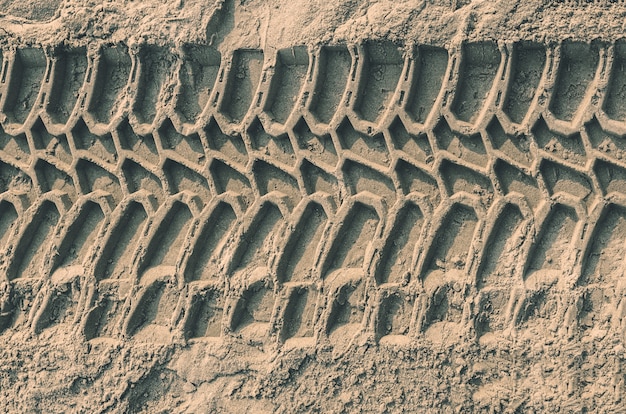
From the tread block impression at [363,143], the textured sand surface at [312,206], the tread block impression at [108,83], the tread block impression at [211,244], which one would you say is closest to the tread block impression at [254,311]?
the textured sand surface at [312,206]

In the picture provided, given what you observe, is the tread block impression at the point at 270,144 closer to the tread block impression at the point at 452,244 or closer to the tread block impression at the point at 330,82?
the tread block impression at the point at 330,82

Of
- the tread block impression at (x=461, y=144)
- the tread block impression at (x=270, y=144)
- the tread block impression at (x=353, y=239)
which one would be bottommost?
the tread block impression at (x=353, y=239)

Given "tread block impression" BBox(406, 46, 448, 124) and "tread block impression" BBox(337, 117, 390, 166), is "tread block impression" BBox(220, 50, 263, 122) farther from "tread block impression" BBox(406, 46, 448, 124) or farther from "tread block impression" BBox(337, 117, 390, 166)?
"tread block impression" BBox(406, 46, 448, 124)

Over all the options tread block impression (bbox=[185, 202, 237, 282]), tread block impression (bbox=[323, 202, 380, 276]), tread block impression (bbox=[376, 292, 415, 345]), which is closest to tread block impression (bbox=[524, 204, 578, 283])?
tread block impression (bbox=[376, 292, 415, 345])

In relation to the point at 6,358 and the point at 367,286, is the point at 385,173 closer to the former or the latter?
the point at 367,286

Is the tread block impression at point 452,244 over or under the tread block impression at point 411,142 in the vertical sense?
under

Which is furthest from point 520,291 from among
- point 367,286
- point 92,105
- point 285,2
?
point 92,105

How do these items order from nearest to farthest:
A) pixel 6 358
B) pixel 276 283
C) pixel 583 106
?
pixel 583 106, pixel 276 283, pixel 6 358

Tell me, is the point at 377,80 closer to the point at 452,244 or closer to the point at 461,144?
the point at 461,144

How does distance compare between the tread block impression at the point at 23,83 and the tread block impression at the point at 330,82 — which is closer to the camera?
the tread block impression at the point at 330,82
